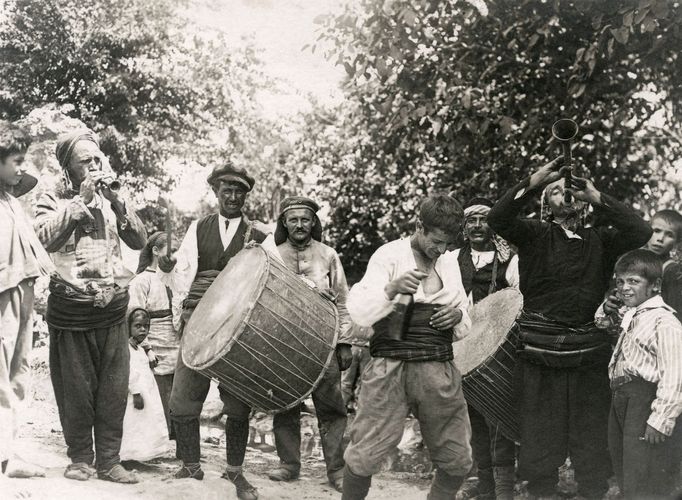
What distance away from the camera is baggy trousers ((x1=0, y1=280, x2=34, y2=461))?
3.61 metres

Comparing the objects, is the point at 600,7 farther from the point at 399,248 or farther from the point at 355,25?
the point at 399,248

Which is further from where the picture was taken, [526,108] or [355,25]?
[526,108]

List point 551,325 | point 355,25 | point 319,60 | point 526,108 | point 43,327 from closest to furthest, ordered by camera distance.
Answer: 1. point 551,325
2. point 355,25
3. point 526,108
4. point 43,327
5. point 319,60

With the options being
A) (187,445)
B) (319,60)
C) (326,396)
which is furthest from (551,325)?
(319,60)

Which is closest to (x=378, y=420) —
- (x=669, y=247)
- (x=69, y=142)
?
(x=69, y=142)

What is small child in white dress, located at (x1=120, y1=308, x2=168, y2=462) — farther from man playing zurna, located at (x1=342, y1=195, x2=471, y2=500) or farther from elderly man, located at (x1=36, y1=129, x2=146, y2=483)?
man playing zurna, located at (x1=342, y1=195, x2=471, y2=500)

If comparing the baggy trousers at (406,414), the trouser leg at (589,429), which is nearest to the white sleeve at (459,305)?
the baggy trousers at (406,414)

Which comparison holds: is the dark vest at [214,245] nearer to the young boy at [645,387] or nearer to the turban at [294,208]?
the turban at [294,208]

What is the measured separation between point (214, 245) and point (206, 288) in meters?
0.28

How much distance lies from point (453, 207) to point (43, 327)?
6.18 m

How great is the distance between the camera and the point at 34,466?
4141 millimetres

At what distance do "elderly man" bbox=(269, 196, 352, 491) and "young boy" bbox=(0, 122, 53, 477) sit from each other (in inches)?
Result: 61.9

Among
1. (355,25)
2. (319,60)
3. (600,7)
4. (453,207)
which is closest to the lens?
(453,207)

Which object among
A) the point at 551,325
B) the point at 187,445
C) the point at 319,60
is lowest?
the point at 187,445
